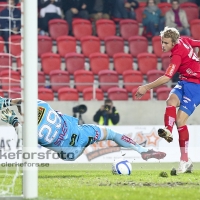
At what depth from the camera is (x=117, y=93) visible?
1784 cm

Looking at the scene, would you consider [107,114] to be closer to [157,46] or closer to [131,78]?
[131,78]

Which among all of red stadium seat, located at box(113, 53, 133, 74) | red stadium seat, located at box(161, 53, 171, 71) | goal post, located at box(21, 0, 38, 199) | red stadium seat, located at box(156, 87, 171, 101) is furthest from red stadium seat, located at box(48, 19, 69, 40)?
goal post, located at box(21, 0, 38, 199)

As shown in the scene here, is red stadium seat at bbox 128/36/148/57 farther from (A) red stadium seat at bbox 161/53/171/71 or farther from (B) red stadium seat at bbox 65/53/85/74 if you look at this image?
(B) red stadium seat at bbox 65/53/85/74

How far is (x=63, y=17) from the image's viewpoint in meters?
20.7

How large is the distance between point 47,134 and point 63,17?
11577 millimetres

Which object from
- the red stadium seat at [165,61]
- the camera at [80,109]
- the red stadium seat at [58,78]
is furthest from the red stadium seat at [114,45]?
the camera at [80,109]

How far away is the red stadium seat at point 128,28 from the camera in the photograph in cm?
1995

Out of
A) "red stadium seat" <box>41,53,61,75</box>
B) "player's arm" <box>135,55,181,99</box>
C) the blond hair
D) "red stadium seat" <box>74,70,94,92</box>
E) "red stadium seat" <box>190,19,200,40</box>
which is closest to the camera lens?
"player's arm" <box>135,55,181,99</box>

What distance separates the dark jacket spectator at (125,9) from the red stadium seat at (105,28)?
53cm

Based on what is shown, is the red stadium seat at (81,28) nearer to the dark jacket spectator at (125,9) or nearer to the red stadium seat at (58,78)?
the dark jacket spectator at (125,9)

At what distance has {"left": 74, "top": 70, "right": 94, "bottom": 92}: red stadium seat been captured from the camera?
59.6 ft

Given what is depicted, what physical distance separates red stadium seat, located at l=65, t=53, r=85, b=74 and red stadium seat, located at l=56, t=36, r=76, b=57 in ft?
1.98

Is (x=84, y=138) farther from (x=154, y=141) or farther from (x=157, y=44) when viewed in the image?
(x=157, y=44)

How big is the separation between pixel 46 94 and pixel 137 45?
3.45 metres
